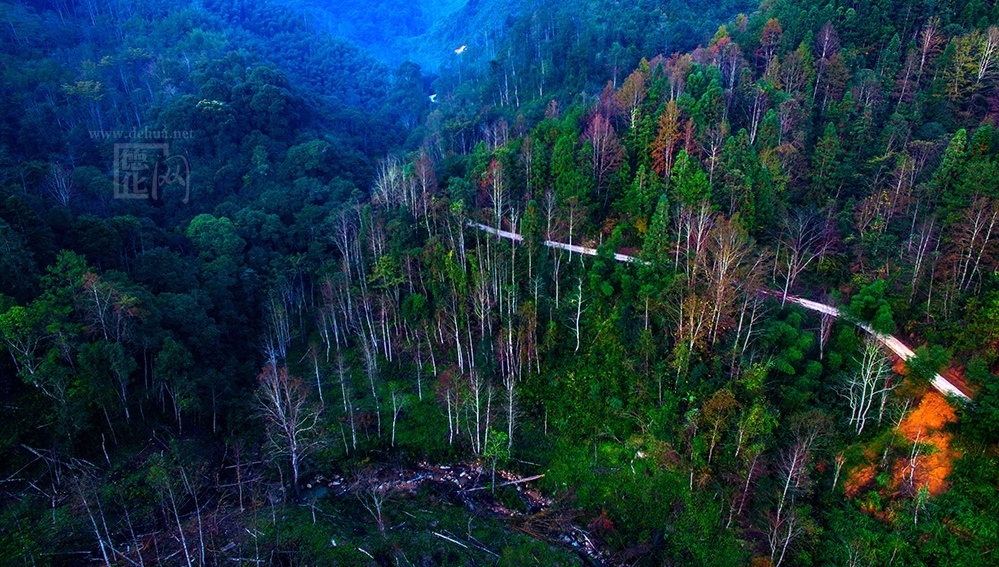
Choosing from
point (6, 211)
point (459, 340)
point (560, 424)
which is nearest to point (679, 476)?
point (560, 424)

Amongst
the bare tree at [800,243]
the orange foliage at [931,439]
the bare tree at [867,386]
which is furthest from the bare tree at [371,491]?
the bare tree at [800,243]

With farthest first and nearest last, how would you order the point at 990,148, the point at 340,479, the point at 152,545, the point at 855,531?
1. the point at 990,148
2. the point at 340,479
3. the point at 152,545
4. the point at 855,531

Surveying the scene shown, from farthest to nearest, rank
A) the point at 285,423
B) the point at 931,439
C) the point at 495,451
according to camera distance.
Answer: the point at 495,451
the point at 285,423
the point at 931,439

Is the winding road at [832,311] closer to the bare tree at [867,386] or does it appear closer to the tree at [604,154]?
the bare tree at [867,386]

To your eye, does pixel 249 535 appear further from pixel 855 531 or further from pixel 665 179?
pixel 665 179

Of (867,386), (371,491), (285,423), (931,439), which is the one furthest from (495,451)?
(931,439)

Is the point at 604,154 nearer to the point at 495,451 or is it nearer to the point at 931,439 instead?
the point at 495,451

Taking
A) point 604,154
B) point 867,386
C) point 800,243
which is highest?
point 604,154
